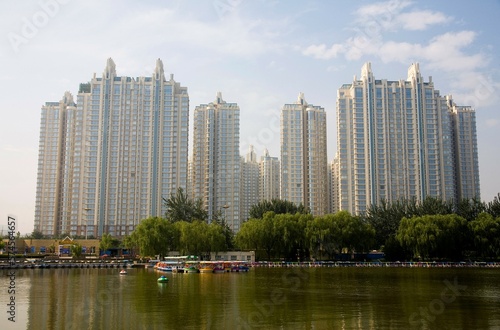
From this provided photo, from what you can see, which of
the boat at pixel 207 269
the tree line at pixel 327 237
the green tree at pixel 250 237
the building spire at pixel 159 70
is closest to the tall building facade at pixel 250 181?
the building spire at pixel 159 70

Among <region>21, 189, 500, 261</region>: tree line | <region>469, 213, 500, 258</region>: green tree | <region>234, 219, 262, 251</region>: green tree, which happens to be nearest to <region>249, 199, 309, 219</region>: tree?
<region>21, 189, 500, 261</region>: tree line

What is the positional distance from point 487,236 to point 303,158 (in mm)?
52288

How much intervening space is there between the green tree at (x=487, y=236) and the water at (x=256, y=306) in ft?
104

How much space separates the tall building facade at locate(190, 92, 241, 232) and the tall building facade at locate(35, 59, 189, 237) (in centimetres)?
1204

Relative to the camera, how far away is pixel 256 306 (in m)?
26.6

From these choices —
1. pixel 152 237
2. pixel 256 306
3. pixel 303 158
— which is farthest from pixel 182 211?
pixel 256 306

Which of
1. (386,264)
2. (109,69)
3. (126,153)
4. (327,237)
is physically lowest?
(386,264)

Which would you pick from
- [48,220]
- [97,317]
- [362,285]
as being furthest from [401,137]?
[97,317]

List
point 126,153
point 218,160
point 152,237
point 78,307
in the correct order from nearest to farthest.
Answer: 1. point 78,307
2. point 152,237
3. point 126,153
4. point 218,160

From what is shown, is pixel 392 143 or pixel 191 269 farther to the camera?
pixel 392 143

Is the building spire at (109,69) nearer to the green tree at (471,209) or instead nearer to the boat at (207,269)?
the boat at (207,269)

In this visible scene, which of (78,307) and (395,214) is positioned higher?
(395,214)

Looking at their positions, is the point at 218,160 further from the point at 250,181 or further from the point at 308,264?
the point at 308,264

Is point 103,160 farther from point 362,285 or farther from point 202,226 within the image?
point 362,285
